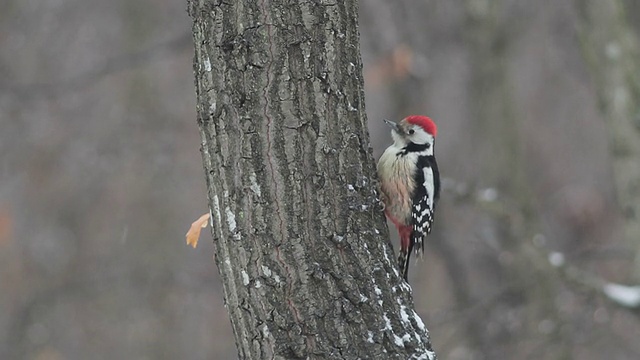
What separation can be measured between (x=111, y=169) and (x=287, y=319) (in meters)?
10.2

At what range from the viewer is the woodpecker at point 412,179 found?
4.48m

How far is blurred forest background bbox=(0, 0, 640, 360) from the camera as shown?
8.28 m

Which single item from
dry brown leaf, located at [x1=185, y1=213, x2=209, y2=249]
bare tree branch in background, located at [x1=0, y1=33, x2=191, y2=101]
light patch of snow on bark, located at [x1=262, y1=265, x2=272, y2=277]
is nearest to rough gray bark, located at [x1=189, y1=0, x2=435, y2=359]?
light patch of snow on bark, located at [x1=262, y1=265, x2=272, y2=277]

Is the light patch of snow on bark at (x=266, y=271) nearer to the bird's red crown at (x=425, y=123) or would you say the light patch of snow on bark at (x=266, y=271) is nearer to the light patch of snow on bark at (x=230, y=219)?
the light patch of snow on bark at (x=230, y=219)

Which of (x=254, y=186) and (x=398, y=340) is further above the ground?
(x=254, y=186)

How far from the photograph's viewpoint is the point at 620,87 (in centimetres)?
629

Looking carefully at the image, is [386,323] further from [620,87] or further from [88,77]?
[88,77]

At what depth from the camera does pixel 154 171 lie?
1307cm

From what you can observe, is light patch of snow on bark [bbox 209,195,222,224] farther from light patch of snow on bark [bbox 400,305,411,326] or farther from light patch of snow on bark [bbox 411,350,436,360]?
light patch of snow on bark [bbox 411,350,436,360]

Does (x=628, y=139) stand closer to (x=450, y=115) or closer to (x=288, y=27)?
(x=288, y=27)

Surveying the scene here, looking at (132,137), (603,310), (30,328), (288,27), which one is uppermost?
(288,27)

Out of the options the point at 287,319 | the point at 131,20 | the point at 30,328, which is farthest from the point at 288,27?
the point at 30,328

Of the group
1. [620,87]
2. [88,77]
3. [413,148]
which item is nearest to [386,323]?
[413,148]

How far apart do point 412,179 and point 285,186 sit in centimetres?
172
